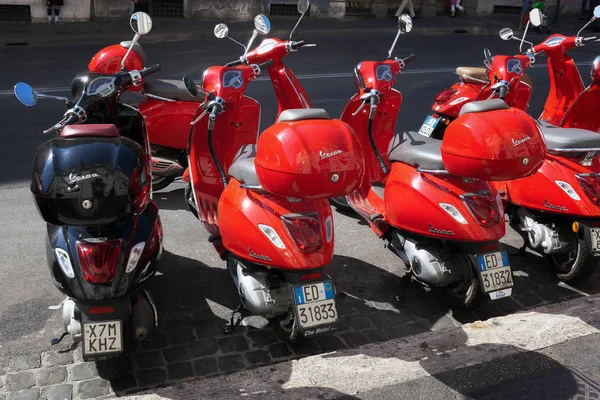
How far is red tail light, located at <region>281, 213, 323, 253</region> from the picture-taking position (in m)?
Answer: 3.97

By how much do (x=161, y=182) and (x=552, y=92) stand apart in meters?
4.01

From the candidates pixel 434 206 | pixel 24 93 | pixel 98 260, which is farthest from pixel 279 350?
pixel 24 93

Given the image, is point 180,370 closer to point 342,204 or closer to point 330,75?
point 342,204

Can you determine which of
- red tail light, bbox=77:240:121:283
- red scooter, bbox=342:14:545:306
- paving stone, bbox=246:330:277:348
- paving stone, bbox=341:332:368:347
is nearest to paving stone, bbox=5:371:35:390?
red tail light, bbox=77:240:121:283

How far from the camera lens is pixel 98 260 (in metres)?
3.60

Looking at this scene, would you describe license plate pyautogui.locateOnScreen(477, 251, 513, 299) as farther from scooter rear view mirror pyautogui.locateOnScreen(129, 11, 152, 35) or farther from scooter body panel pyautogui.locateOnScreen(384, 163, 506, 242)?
scooter rear view mirror pyautogui.locateOnScreen(129, 11, 152, 35)

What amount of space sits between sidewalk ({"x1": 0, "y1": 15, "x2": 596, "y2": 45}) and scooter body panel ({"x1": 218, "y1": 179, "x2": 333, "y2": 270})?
11.8m

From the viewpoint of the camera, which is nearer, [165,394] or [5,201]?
[165,394]

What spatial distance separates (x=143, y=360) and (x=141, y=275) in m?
0.51

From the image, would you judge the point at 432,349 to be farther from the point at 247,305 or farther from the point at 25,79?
the point at 25,79

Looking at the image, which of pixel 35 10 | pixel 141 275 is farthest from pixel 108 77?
pixel 35 10

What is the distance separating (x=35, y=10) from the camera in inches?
639

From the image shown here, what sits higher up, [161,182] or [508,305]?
[161,182]

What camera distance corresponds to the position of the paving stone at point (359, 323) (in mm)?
4469
